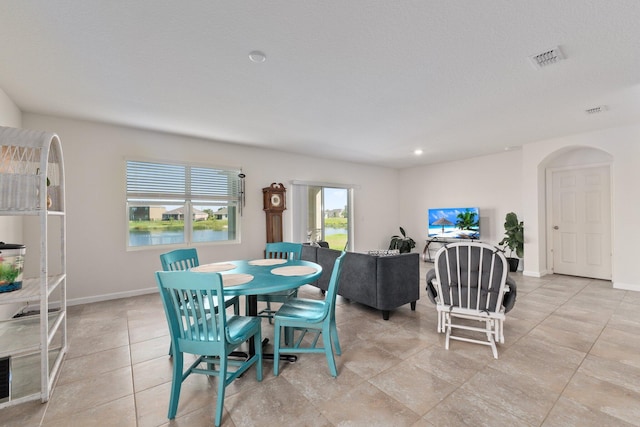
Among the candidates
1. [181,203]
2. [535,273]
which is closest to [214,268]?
[181,203]

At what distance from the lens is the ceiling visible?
1.82 m

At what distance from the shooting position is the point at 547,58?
2.35m

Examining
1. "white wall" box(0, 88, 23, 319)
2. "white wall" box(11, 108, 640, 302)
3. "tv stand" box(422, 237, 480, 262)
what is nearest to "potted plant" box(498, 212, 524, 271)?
"white wall" box(11, 108, 640, 302)

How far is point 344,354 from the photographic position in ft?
7.84

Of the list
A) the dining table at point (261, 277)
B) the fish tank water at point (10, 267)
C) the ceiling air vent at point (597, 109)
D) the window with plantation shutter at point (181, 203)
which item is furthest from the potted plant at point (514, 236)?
the fish tank water at point (10, 267)

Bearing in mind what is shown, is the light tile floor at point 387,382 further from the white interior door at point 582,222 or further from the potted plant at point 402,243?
the potted plant at point 402,243

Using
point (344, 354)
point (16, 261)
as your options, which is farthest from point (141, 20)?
point (344, 354)

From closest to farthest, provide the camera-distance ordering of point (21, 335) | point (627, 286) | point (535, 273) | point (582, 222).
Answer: point (21, 335)
point (627, 286)
point (582, 222)
point (535, 273)

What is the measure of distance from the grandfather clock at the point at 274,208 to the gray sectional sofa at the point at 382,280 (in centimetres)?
200

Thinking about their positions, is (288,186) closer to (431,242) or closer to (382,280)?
(382,280)

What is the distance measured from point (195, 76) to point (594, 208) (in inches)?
259

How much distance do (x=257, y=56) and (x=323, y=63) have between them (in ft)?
1.85

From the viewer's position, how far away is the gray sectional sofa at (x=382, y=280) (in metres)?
3.13

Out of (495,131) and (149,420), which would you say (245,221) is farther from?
(495,131)
